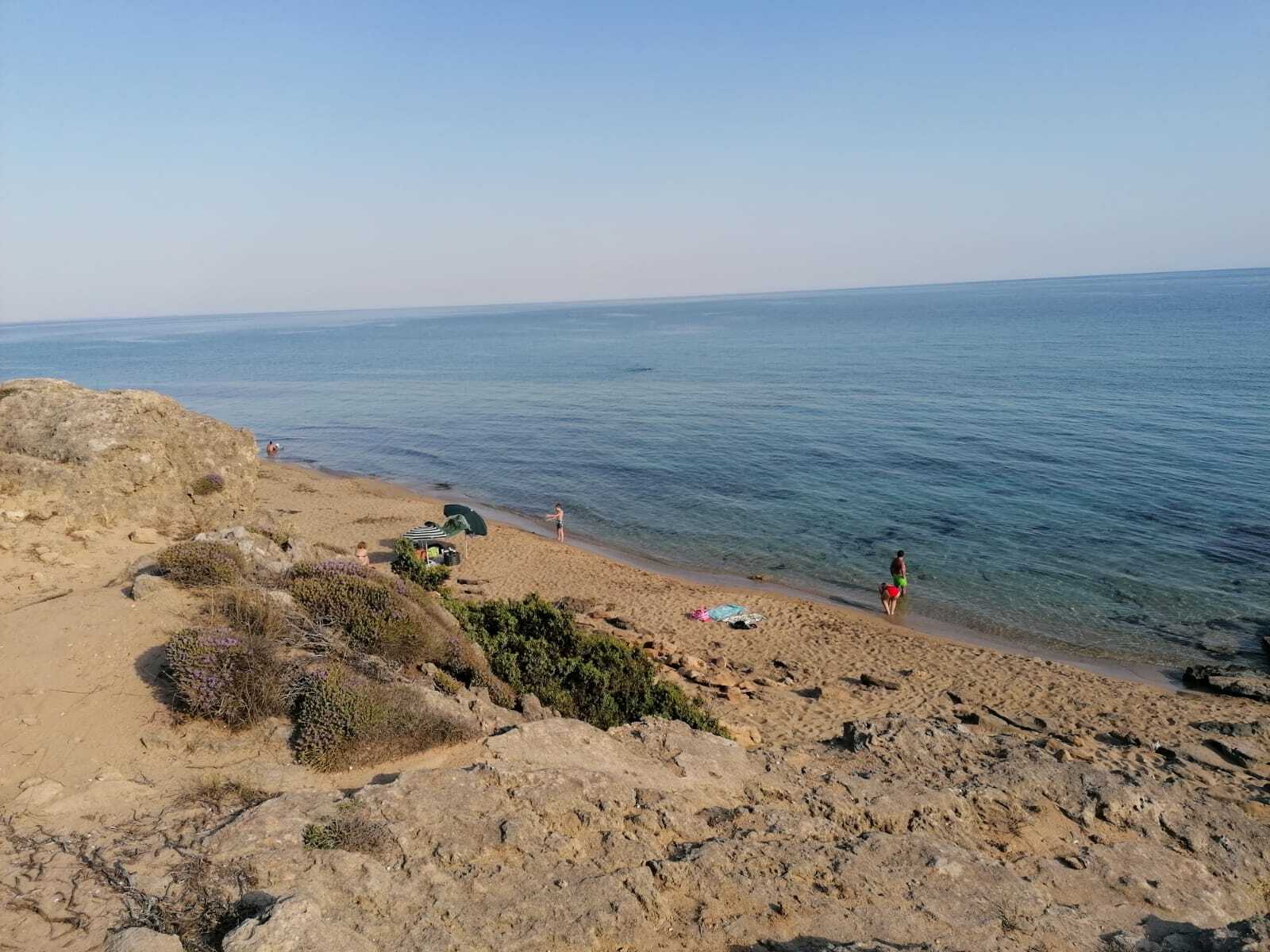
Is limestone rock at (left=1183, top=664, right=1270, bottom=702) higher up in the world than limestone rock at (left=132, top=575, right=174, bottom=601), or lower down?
lower down

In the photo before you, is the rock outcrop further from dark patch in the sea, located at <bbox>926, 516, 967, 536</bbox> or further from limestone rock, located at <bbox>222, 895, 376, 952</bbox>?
dark patch in the sea, located at <bbox>926, 516, 967, 536</bbox>

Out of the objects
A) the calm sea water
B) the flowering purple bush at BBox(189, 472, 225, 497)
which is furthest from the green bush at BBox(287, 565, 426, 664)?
the calm sea water

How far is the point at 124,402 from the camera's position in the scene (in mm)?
17953

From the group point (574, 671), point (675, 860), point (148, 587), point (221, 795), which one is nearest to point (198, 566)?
point (148, 587)

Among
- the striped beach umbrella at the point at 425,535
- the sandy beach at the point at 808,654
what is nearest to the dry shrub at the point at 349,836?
the sandy beach at the point at 808,654

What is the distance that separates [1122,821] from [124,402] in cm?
2186

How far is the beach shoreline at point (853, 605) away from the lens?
671 inches

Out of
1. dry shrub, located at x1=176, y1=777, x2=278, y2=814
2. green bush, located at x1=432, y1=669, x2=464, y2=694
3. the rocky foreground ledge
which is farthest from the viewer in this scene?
green bush, located at x1=432, y1=669, x2=464, y2=694

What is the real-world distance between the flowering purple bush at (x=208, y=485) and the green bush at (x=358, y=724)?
12.6m

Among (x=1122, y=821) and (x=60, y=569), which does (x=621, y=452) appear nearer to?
(x=60, y=569)

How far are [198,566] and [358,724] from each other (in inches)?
181

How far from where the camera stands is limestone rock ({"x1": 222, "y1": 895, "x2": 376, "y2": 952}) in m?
4.44

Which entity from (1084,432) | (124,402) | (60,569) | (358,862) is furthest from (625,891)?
(1084,432)

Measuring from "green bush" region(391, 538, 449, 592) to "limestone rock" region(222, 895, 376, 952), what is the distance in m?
12.4
